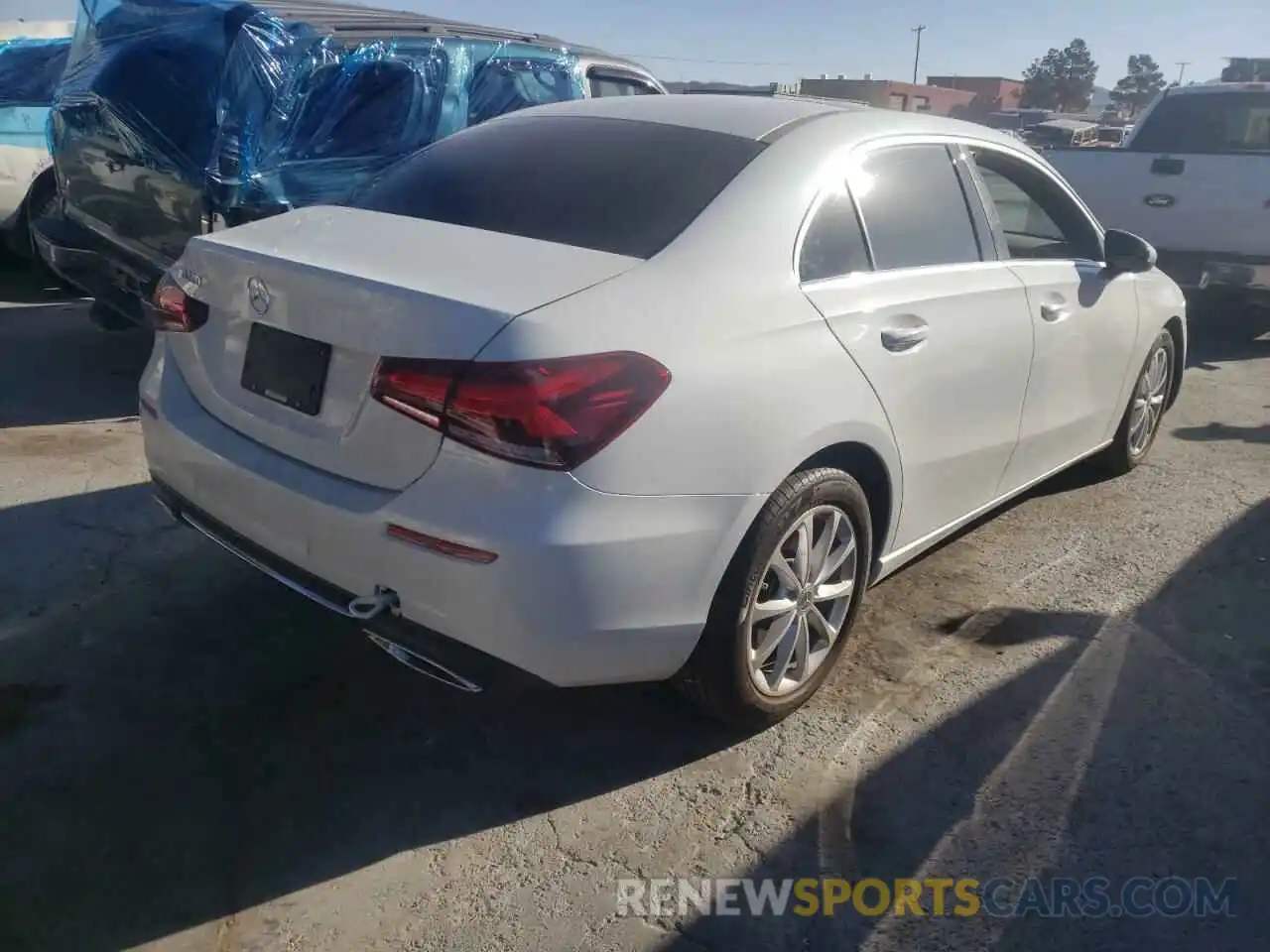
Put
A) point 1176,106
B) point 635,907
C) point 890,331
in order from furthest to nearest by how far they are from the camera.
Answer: point 1176,106 → point 890,331 → point 635,907

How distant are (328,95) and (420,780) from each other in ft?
12.7

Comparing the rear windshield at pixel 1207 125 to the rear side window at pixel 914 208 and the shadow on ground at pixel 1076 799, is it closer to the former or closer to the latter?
the rear side window at pixel 914 208

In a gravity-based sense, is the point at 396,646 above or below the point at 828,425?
below

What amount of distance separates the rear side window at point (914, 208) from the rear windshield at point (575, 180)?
1.38 ft

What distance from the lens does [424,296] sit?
2.48 metres

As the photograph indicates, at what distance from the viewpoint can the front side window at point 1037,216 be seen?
14.0 feet

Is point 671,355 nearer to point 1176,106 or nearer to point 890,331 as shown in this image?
point 890,331

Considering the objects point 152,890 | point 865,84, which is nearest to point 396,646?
point 152,890

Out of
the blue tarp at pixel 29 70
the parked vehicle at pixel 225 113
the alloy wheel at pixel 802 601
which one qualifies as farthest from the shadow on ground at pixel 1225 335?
the blue tarp at pixel 29 70

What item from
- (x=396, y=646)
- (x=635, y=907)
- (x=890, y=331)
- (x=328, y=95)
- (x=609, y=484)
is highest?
(x=328, y=95)

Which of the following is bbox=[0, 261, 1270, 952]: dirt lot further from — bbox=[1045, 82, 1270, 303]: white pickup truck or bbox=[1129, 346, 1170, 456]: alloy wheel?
bbox=[1045, 82, 1270, 303]: white pickup truck

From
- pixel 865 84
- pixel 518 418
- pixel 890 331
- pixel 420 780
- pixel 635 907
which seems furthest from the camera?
pixel 865 84

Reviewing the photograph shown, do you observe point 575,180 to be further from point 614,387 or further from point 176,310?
point 176,310

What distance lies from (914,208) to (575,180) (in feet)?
3.62
